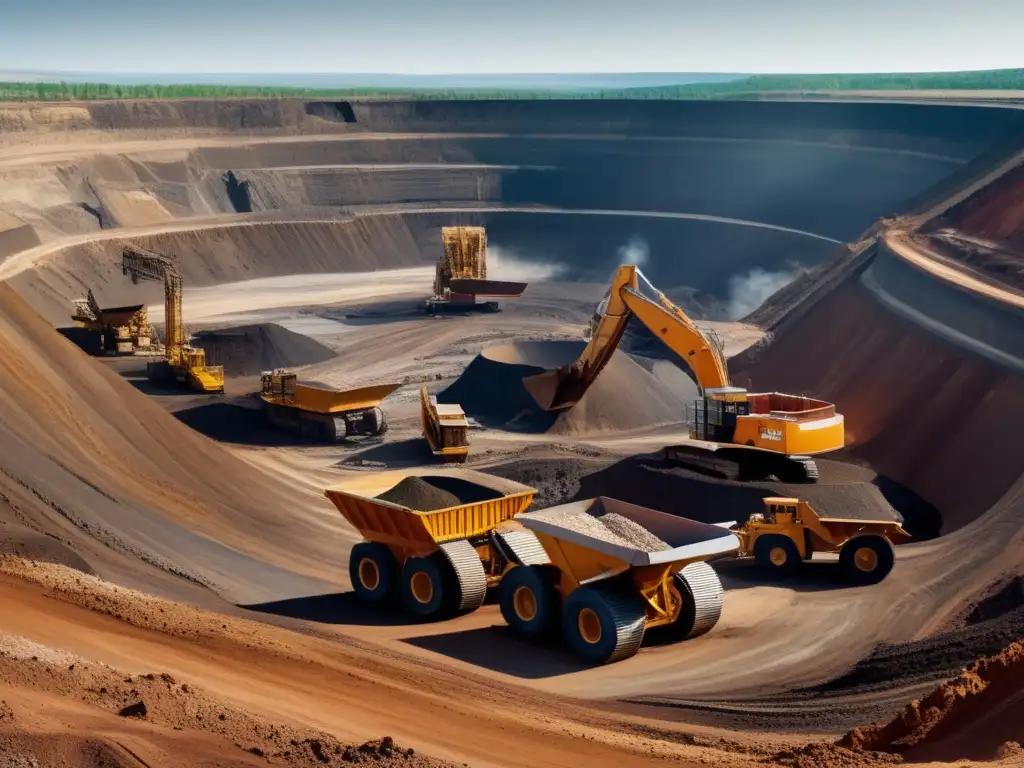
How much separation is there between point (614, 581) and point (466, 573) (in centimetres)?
236

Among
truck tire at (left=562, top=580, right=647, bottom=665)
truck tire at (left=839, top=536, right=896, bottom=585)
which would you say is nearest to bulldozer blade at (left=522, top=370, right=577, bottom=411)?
truck tire at (left=839, top=536, right=896, bottom=585)

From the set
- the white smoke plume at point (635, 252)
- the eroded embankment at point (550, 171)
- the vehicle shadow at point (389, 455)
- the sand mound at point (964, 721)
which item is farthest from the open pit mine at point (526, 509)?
the white smoke plume at point (635, 252)

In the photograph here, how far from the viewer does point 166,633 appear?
45.6ft

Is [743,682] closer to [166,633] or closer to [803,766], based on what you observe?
[803,766]

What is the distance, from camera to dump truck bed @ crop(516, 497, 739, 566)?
16.3 meters

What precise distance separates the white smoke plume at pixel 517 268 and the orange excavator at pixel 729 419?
38756 millimetres

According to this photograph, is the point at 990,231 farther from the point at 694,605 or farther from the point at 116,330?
the point at 694,605

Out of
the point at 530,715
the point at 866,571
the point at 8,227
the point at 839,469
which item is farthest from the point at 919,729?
the point at 8,227

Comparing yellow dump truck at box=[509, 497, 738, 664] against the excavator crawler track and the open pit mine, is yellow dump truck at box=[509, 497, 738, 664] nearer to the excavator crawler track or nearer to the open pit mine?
the open pit mine

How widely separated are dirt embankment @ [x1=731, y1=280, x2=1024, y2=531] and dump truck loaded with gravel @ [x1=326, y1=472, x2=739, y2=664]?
990 cm

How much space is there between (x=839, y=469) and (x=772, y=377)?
13.2 m

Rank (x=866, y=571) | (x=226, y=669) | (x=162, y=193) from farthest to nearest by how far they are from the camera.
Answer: (x=162, y=193)
(x=866, y=571)
(x=226, y=669)

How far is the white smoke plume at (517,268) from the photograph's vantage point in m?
68.1

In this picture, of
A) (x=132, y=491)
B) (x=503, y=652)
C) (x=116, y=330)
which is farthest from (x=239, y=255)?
(x=503, y=652)
